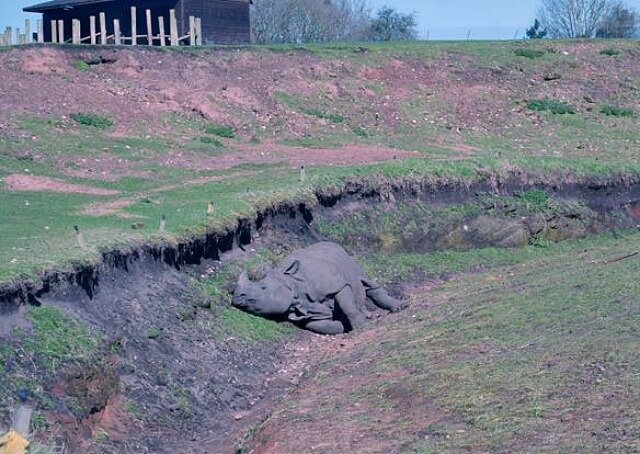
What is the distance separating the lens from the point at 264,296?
1539 cm

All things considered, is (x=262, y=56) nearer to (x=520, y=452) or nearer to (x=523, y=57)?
(x=523, y=57)

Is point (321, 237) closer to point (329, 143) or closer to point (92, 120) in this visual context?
point (329, 143)

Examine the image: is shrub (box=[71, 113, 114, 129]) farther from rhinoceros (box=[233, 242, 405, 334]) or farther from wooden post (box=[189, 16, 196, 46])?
wooden post (box=[189, 16, 196, 46])

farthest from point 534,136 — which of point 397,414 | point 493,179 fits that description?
point 397,414

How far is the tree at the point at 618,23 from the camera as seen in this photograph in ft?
207

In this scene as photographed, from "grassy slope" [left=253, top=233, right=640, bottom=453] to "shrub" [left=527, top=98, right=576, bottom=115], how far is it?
1789cm

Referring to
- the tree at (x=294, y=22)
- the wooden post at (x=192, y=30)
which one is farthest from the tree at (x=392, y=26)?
the wooden post at (x=192, y=30)

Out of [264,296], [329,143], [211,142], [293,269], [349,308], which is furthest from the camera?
[329,143]

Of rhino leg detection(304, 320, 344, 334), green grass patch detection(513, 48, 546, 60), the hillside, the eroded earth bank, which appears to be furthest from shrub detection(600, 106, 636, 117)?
rhino leg detection(304, 320, 344, 334)

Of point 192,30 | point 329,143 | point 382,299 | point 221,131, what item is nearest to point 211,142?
point 221,131

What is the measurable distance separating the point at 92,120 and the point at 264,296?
12.2 m

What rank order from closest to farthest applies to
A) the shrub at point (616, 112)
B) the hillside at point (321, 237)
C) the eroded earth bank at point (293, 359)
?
the eroded earth bank at point (293, 359)
the hillside at point (321, 237)
the shrub at point (616, 112)

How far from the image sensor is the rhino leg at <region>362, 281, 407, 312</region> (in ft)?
55.9

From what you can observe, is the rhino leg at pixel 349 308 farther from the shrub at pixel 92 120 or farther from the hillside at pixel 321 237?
the shrub at pixel 92 120
